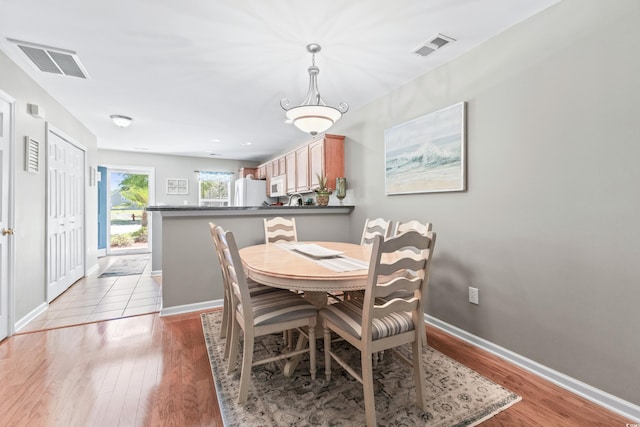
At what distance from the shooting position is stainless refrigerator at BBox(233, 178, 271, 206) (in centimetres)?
623

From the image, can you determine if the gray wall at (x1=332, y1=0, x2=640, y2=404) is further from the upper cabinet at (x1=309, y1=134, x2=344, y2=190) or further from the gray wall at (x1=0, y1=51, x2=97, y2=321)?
the gray wall at (x1=0, y1=51, x2=97, y2=321)

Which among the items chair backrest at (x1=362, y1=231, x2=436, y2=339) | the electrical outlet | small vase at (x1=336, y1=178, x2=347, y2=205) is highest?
small vase at (x1=336, y1=178, x2=347, y2=205)

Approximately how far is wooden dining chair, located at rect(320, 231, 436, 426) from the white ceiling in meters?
1.52

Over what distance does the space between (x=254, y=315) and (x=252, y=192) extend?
485cm

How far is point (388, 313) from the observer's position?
1.41 meters

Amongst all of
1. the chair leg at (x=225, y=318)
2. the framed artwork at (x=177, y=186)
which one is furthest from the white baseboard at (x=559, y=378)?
the framed artwork at (x=177, y=186)

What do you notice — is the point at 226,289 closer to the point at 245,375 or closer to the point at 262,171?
the point at 245,375

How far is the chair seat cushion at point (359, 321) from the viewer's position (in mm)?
1432

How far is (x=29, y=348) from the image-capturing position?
2191 mm

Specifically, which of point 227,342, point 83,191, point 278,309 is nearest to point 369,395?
point 278,309

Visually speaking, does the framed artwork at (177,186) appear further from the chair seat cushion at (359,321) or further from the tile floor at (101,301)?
the chair seat cushion at (359,321)

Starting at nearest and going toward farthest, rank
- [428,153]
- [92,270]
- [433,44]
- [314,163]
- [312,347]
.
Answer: [312,347] < [433,44] < [428,153] < [314,163] < [92,270]

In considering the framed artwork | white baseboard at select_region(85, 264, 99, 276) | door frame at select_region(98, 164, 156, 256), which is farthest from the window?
white baseboard at select_region(85, 264, 99, 276)

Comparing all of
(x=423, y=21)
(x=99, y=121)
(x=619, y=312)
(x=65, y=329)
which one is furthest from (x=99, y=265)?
(x=619, y=312)
